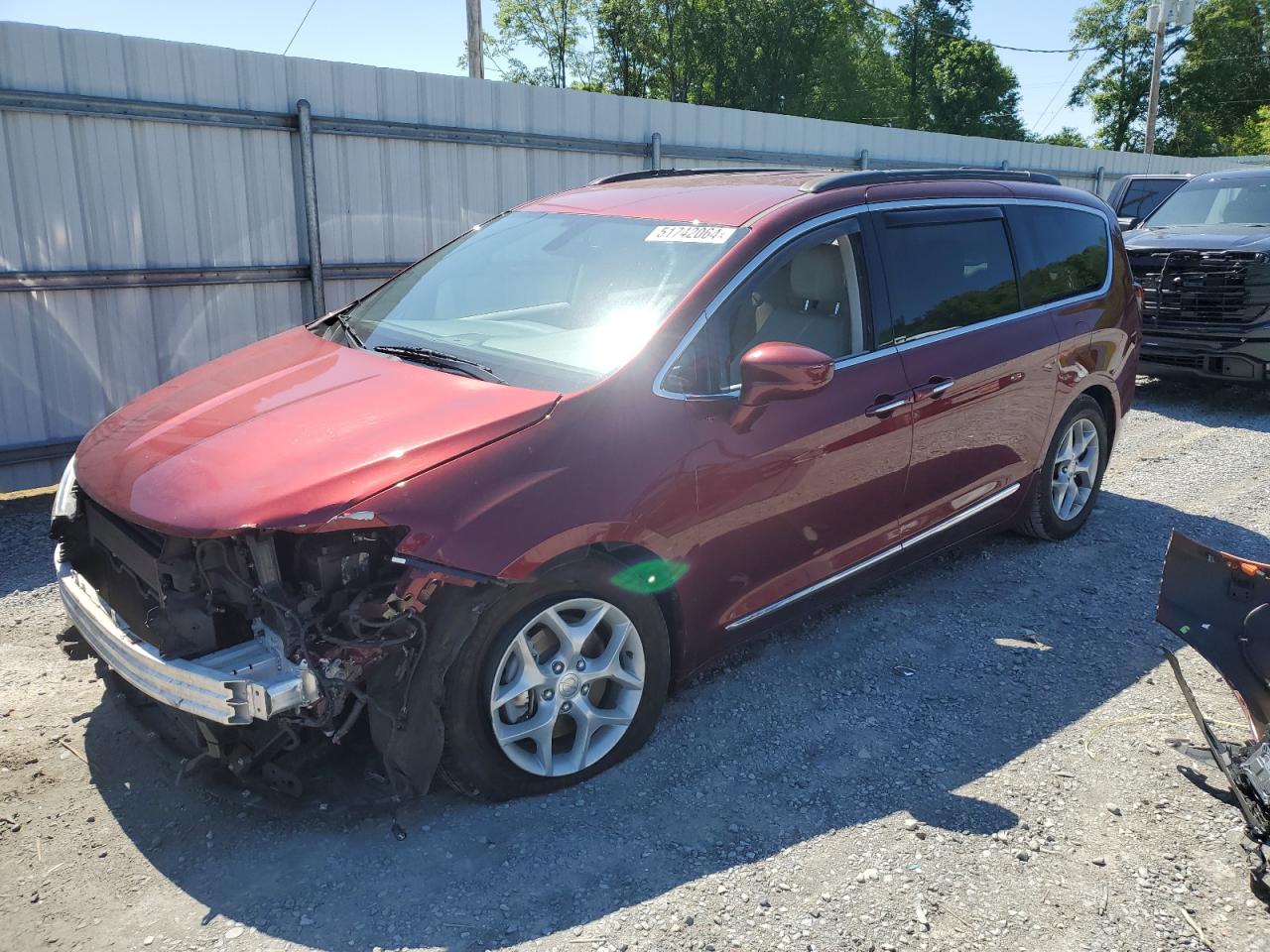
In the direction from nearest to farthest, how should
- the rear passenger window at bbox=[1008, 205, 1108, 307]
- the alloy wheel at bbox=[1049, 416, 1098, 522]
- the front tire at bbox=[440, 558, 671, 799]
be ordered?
the front tire at bbox=[440, 558, 671, 799] → the rear passenger window at bbox=[1008, 205, 1108, 307] → the alloy wheel at bbox=[1049, 416, 1098, 522]

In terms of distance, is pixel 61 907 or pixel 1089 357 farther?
pixel 1089 357

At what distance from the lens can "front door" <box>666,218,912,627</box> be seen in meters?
3.52

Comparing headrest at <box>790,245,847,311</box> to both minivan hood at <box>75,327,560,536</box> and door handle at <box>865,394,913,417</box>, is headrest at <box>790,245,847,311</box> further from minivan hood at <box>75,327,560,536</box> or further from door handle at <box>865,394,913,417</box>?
minivan hood at <box>75,327,560,536</box>

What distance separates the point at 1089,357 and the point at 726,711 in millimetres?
2996

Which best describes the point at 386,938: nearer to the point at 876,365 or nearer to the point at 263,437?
the point at 263,437

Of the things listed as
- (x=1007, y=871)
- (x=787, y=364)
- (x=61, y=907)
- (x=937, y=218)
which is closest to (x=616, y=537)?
(x=787, y=364)

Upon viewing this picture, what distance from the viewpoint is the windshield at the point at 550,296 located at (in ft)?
11.6

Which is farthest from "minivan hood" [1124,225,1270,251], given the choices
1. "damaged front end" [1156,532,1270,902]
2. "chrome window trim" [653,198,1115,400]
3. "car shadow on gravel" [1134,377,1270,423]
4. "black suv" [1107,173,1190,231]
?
"damaged front end" [1156,532,1270,902]

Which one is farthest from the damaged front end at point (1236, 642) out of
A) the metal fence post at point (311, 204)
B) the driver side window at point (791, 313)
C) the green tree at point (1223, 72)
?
the green tree at point (1223, 72)

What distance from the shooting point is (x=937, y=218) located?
4527 millimetres

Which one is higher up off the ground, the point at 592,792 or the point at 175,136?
the point at 175,136

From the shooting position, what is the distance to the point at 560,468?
3.11m

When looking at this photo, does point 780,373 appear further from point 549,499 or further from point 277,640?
point 277,640

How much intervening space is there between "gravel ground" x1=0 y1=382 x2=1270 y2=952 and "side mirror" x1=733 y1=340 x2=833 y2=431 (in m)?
1.26
